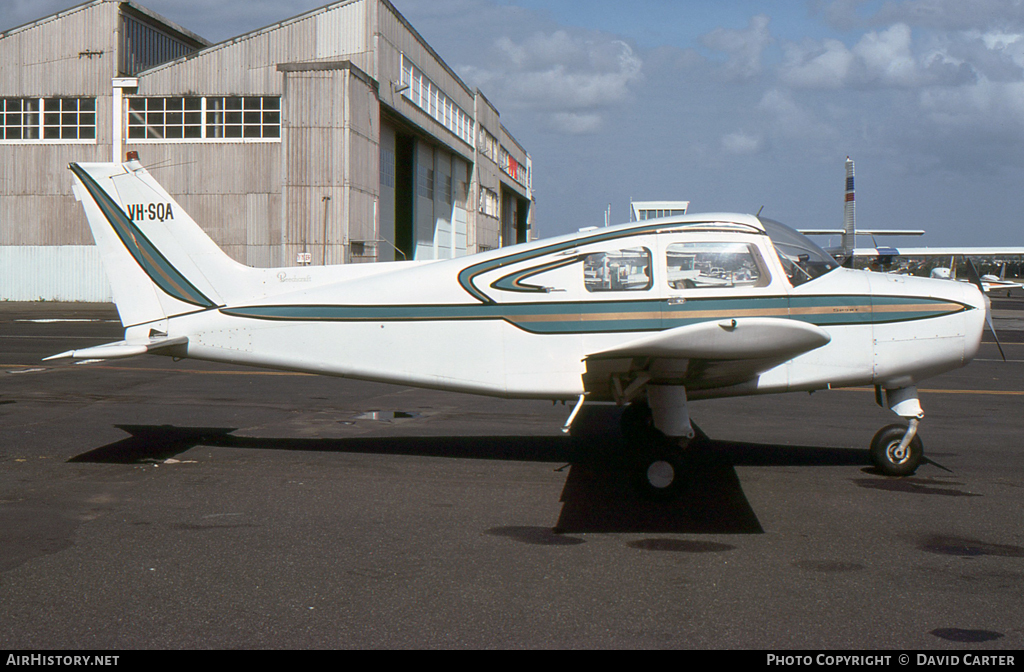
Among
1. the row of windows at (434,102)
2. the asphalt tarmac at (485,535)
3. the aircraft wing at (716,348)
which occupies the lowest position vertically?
the asphalt tarmac at (485,535)

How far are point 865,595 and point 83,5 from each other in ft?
123

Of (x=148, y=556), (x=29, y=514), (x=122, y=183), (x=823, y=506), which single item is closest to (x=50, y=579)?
(x=148, y=556)

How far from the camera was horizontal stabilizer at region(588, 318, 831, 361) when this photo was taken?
5.41m

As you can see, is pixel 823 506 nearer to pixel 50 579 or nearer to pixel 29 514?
pixel 50 579

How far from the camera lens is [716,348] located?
18.4 feet

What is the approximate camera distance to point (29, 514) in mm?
5816

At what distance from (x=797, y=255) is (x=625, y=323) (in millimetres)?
1506

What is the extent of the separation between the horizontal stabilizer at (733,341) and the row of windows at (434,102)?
32.9 metres

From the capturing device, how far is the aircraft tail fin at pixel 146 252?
7.58 meters

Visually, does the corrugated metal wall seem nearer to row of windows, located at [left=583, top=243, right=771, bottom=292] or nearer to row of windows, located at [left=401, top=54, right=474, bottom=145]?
row of windows, located at [left=401, top=54, right=474, bottom=145]

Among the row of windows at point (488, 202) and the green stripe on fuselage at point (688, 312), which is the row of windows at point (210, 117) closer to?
the row of windows at point (488, 202)

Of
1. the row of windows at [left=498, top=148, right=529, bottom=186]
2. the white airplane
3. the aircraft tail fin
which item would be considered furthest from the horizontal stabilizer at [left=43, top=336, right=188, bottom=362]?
the row of windows at [left=498, top=148, right=529, bottom=186]

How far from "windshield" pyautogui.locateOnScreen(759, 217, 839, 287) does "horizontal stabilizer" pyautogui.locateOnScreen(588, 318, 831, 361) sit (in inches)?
43.4

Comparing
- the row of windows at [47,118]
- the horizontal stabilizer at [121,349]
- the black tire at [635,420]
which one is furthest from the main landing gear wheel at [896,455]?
the row of windows at [47,118]
